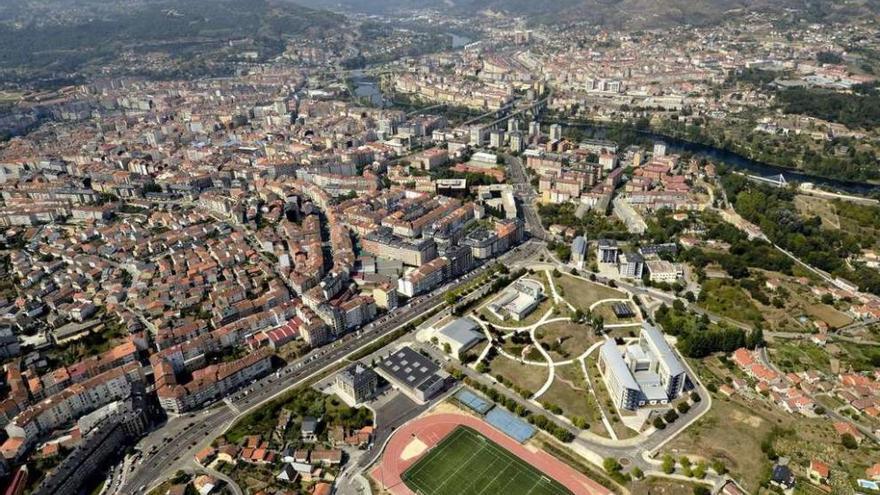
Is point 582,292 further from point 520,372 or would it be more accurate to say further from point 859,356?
point 859,356

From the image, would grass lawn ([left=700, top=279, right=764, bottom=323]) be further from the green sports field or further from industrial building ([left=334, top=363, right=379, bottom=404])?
industrial building ([left=334, top=363, right=379, bottom=404])

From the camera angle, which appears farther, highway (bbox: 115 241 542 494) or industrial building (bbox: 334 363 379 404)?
industrial building (bbox: 334 363 379 404)

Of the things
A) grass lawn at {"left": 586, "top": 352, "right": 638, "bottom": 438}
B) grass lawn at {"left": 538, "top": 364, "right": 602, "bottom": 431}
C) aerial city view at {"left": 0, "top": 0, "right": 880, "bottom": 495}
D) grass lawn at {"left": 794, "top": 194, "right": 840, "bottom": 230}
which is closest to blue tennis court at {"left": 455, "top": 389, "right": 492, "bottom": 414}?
aerial city view at {"left": 0, "top": 0, "right": 880, "bottom": 495}

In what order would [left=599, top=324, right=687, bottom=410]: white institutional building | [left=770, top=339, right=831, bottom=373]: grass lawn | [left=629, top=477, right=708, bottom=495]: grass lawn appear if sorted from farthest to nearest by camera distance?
[left=770, top=339, right=831, bottom=373]: grass lawn < [left=599, top=324, right=687, bottom=410]: white institutional building < [left=629, top=477, right=708, bottom=495]: grass lawn

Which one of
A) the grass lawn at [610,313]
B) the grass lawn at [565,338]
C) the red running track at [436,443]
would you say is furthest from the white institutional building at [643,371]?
the red running track at [436,443]

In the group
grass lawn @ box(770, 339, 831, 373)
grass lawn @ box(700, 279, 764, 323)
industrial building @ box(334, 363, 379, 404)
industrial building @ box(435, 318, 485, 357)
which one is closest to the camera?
industrial building @ box(334, 363, 379, 404)

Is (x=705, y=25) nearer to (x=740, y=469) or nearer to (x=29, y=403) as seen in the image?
(x=740, y=469)

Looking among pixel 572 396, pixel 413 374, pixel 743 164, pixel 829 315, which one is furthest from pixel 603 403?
pixel 743 164

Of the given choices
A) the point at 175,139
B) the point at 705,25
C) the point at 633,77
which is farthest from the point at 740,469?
the point at 705,25
